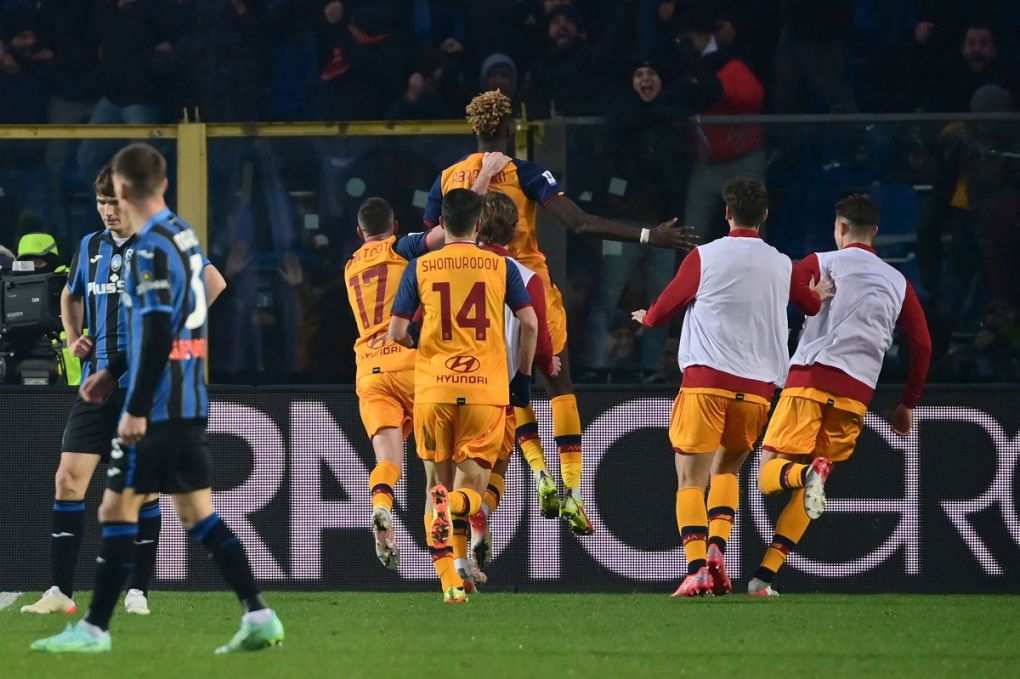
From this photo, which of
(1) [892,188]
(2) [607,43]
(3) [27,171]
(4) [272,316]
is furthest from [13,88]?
(1) [892,188]

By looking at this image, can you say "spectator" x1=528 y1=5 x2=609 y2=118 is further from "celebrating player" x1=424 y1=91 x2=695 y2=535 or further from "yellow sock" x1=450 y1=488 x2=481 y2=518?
"yellow sock" x1=450 y1=488 x2=481 y2=518

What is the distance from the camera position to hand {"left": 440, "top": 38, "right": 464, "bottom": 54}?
14.0 metres

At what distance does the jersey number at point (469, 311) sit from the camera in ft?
28.0

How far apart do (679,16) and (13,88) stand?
5.07m

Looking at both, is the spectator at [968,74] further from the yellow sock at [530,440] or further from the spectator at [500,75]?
the yellow sock at [530,440]

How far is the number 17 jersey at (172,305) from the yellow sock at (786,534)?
3.71 m

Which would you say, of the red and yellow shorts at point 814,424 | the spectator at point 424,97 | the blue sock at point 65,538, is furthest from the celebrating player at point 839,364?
the spectator at point 424,97

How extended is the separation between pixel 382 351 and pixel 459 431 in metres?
1.21

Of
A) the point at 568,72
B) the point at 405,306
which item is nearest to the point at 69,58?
the point at 568,72

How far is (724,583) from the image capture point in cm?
905

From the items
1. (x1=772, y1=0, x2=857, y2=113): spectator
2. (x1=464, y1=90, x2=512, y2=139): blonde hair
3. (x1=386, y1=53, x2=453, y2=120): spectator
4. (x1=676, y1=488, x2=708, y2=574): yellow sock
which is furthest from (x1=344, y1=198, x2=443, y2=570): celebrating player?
(x1=772, y1=0, x2=857, y2=113): spectator

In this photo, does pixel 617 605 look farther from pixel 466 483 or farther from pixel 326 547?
pixel 326 547

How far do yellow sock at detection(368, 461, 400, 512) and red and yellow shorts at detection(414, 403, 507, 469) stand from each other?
528mm

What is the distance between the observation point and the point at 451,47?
45.9 feet
